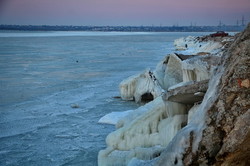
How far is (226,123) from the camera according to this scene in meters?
3.81

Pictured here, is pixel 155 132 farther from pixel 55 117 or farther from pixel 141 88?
pixel 141 88

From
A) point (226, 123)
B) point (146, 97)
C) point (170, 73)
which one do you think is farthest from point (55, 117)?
point (226, 123)

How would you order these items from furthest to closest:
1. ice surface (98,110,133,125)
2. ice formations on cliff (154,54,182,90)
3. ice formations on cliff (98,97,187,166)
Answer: ice formations on cliff (154,54,182,90) < ice surface (98,110,133,125) < ice formations on cliff (98,97,187,166)

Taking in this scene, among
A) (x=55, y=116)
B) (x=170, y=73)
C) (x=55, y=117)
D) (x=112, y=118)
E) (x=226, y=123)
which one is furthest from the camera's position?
(x=170, y=73)

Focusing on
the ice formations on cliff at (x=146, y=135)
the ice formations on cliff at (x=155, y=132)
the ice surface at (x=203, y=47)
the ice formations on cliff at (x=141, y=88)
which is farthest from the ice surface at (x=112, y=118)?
the ice surface at (x=203, y=47)

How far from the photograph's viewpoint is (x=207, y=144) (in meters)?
3.88

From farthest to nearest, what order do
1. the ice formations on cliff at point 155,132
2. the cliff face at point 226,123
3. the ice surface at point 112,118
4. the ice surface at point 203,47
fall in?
the ice surface at point 203,47 < the ice surface at point 112,118 < the ice formations on cliff at point 155,132 < the cliff face at point 226,123

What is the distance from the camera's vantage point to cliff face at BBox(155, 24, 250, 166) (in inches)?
147

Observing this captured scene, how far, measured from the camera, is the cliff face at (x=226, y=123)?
147 inches

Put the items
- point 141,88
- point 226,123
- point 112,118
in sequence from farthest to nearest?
point 141,88 < point 112,118 < point 226,123

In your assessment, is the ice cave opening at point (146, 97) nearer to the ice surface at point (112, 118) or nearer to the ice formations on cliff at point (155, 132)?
the ice surface at point (112, 118)

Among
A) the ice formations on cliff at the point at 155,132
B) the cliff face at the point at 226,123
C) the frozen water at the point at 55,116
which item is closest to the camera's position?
the cliff face at the point at 226,123

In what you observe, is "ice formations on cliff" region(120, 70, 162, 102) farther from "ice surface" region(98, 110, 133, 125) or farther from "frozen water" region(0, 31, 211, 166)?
"ice surface" region(98, 110, 133, 125)

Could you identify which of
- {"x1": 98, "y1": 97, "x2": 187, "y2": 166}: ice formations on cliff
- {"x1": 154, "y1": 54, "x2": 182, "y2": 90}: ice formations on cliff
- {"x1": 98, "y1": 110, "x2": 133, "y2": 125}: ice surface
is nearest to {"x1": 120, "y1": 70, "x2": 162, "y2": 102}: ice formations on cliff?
{"x1": 154, "y1": 54, "x2": 182, "y2": 90}: ice formations on cliff
